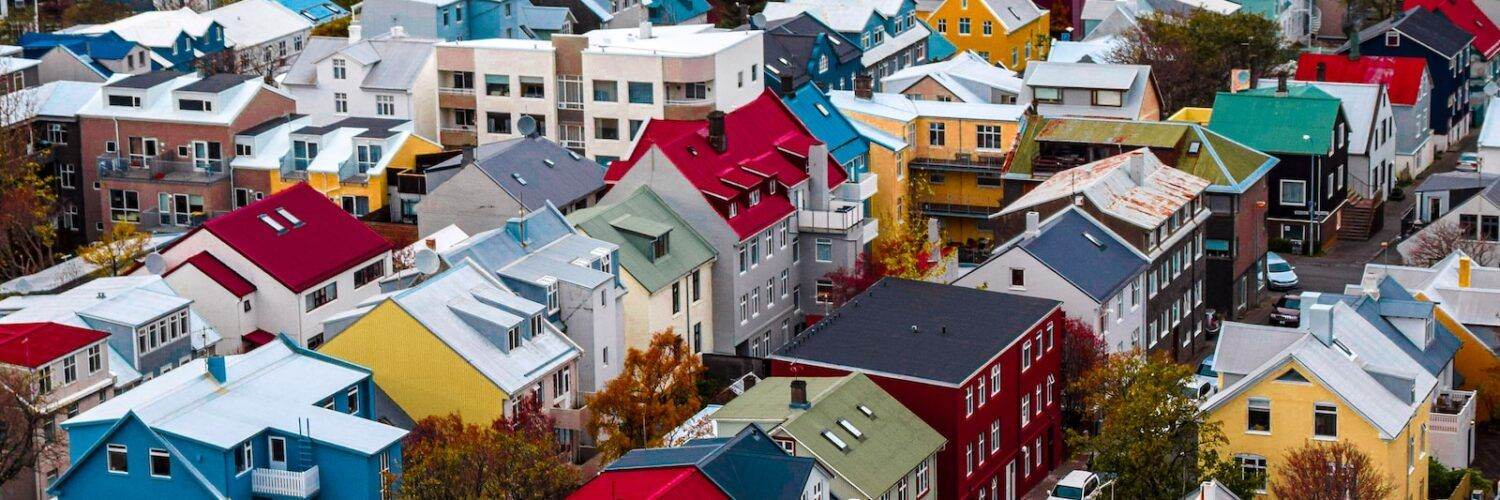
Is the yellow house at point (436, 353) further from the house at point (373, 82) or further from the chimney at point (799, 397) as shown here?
the house at point (373, 82)

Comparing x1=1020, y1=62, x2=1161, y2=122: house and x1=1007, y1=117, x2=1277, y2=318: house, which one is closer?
x1=1007, y1=117, x2=1277, y2=318: house

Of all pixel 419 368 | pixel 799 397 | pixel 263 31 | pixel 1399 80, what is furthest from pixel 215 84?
pixel 1399 80

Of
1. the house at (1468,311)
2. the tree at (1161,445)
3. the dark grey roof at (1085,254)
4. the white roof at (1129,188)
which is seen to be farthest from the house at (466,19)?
the tree at (1161,445)

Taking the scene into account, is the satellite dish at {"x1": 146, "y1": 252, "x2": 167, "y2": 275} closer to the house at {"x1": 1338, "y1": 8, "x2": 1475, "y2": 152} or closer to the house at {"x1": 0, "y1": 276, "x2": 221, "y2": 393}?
the house at {"x1": 0, "y1": 276, "x2": 221, "y2": 393}

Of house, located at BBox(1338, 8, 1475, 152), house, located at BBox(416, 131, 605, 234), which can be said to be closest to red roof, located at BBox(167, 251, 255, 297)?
house, located at BBox(416, 131, 605, 234)

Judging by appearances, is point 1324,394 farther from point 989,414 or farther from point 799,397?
point 799,397

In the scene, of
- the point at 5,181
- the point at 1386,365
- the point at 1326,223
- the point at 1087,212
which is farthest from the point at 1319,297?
the point at 5,181

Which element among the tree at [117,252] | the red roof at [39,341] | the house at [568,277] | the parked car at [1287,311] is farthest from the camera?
the parked car at [1287,311]
